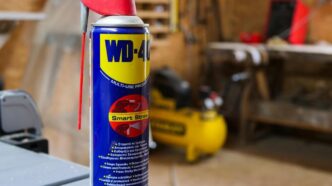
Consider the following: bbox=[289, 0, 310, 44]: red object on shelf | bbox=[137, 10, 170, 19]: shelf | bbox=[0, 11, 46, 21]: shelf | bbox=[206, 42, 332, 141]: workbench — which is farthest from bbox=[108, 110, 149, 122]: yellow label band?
bbox=[289, 0, 310, 44]: red object on shelf

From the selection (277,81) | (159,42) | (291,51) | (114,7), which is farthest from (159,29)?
(114,7)

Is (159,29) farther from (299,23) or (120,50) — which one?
(120,50)

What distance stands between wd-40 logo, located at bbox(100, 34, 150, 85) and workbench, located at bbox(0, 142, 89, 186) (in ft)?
0.89

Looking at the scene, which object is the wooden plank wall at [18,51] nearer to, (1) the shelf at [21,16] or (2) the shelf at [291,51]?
(1) the shelf at [21,16]

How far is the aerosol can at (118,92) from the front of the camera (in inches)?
27.6

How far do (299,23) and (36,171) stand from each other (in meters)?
3.88

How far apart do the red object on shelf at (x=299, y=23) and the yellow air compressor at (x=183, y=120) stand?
3.93 feet

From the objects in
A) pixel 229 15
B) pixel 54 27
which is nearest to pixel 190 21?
pixel 229 15

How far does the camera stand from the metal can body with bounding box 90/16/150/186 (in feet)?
2.30

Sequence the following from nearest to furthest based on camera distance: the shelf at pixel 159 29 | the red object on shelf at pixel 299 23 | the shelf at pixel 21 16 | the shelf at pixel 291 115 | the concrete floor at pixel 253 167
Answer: the shelf at pixel 21 16 < the concrete floor at pixel 253 167 < the shelf at pixel 291 115 < the shelf at pixel 159 29 < the red object on shelf at pixel 299 23

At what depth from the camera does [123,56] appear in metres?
0.70

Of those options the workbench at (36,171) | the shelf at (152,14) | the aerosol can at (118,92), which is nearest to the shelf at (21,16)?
the shelf at (152,14)

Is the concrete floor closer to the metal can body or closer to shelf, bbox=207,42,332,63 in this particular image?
shelf, bbox=207,42,332,63

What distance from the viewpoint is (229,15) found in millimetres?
4945
